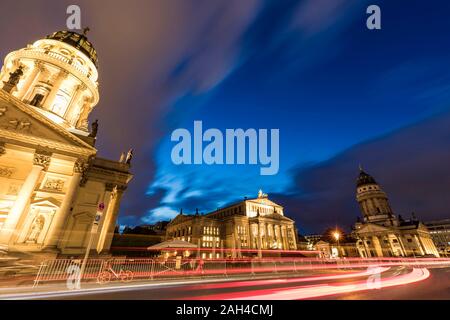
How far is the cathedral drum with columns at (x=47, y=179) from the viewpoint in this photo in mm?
16144

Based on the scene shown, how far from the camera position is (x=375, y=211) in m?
83.2

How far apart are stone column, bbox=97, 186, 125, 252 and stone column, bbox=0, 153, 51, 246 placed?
6948mm

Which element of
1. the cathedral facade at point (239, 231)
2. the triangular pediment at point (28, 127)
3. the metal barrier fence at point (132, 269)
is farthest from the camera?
the cathedral facade at point (239, 231)

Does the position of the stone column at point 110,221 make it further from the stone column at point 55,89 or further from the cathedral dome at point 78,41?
the cathedral dome at point 78,41

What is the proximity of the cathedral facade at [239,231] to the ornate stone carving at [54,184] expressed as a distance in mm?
39517

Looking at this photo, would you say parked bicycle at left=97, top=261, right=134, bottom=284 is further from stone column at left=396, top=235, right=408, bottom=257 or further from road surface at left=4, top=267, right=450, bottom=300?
stone column at left=396, top=235, right=408, bottom=257

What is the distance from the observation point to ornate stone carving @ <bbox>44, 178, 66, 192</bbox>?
19094mm

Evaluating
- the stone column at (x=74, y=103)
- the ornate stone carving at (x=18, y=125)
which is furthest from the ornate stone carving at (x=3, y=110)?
the stone column at (x=74, y=103)

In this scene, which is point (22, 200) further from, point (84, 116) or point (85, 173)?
point (84, 116)

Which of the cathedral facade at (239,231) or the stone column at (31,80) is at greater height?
the stone column at (31,80)

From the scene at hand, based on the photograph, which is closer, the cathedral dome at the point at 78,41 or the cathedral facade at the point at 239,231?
the cathedral dome at the point at 78,41

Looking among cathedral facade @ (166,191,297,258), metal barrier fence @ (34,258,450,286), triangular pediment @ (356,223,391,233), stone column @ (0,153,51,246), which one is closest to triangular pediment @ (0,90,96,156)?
stone column @ (0,153,51,246)

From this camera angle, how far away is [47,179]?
19391 millimetres
